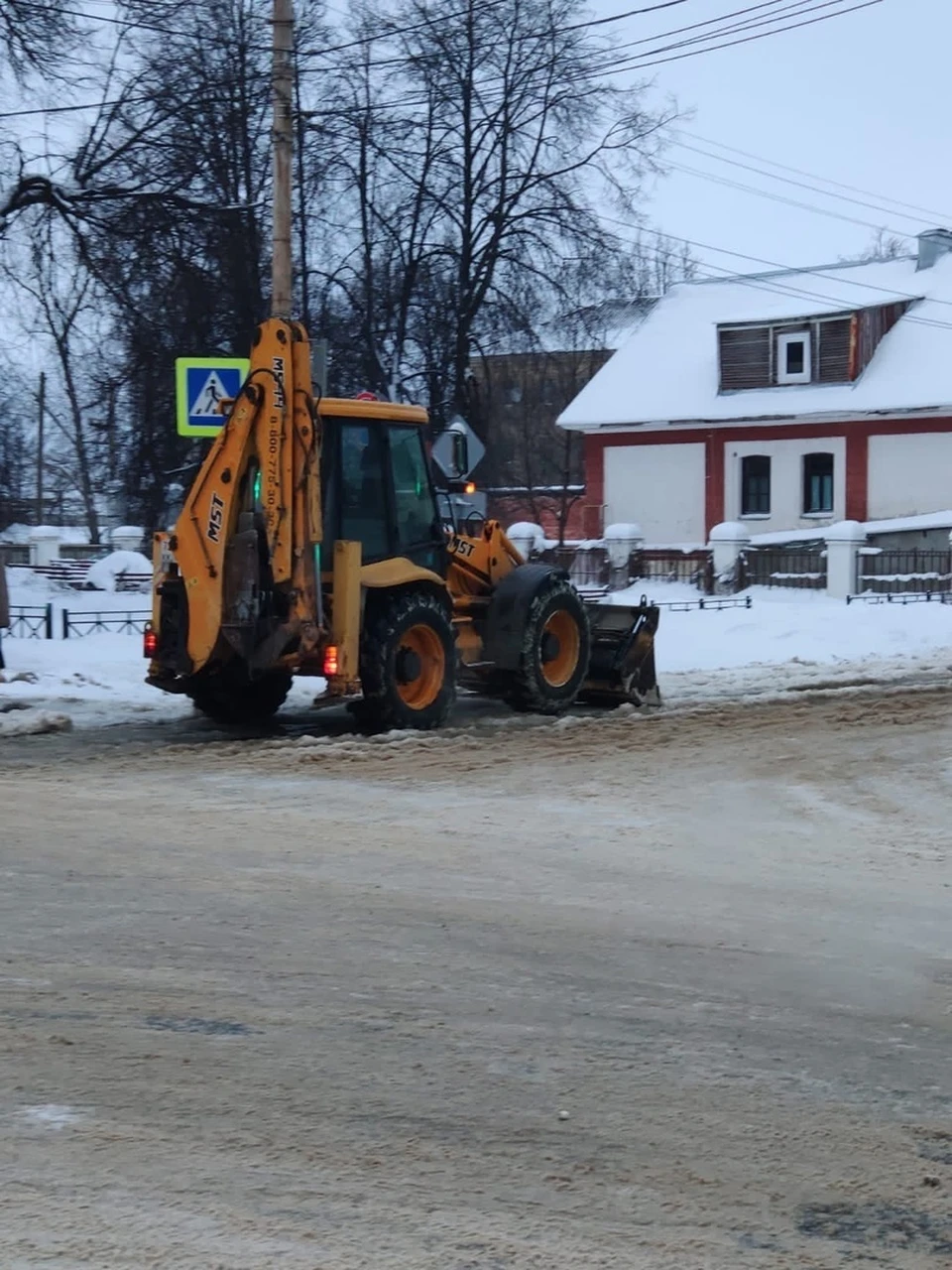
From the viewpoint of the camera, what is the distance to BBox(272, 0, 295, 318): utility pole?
17203 mm

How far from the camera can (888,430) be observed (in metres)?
42.3

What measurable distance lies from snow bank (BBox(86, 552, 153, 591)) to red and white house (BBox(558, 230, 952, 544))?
730 inches

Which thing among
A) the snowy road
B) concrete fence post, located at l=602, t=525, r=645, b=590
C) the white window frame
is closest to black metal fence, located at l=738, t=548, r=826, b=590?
concrete fence post, located at l=602, t=525, r=645, b=590

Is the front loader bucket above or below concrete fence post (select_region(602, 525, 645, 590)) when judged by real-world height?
below

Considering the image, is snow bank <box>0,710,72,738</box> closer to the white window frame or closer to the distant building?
the distant building

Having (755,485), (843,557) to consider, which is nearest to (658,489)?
(755,485)

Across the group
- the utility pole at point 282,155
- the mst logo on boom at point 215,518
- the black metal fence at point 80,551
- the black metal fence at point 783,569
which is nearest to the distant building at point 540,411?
the black metal fence at point 783,569

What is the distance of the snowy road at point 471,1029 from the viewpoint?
13.9ft

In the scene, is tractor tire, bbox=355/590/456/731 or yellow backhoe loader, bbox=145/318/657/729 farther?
tractor tire, bbox=355/590/456/731

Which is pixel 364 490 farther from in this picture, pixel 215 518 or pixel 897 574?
pixel 897 574

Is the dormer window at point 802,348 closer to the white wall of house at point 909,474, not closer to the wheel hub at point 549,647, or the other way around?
the white wall of house at point 909,474

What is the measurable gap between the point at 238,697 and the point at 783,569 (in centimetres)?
2349

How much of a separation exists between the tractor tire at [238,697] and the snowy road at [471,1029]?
138 inches

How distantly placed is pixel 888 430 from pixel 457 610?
29437mm
